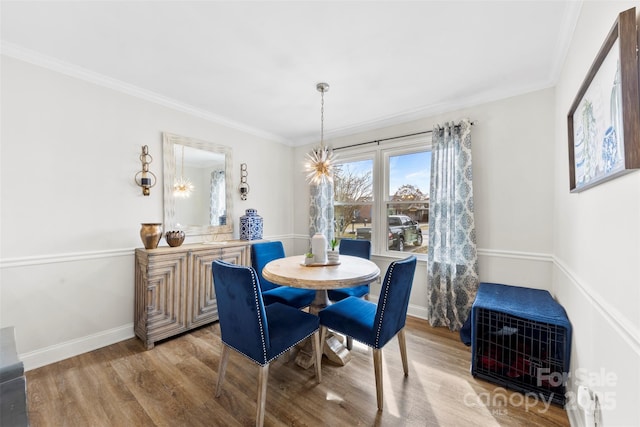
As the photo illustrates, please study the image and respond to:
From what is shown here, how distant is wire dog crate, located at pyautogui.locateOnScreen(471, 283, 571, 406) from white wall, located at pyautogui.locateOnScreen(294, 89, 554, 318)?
18.0 inches

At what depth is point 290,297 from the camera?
2.44 m

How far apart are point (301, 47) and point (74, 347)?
3.28 metres

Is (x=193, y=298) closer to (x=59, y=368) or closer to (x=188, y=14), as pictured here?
(x=59, y=368)

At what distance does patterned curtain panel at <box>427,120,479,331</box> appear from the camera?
2.73 meters

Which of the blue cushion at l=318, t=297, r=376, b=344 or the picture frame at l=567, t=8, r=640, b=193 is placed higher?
the picture frame at l=567, t=8, r=640, b=193

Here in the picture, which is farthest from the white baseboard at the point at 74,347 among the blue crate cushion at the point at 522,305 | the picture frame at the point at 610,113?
the picture frame at the point at 610,113

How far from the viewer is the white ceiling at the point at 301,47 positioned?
1651 millimetres

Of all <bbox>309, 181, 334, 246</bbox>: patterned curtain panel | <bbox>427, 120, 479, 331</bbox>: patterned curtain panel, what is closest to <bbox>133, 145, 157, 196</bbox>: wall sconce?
<bbox>309, 181, 334, 246</bbox>: patterned curtain panel

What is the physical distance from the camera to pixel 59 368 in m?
2.14

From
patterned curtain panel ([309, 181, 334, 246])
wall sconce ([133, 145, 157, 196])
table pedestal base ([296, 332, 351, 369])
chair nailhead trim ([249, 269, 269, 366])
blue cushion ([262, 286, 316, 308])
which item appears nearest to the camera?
chair nailhead trim ([249, 269, 269, 366])

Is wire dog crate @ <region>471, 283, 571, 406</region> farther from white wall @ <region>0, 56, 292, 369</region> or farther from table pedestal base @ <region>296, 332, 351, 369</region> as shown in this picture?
white wall @ <region>0, 56, 292, 369</region>

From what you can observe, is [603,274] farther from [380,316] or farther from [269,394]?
[269,394]

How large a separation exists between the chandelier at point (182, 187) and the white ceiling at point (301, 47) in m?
0.87

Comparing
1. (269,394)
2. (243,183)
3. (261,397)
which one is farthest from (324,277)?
(243,183)
